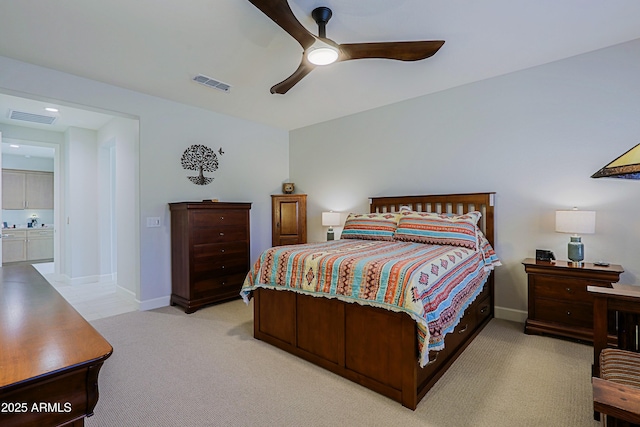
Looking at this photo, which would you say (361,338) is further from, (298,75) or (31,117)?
(31,117)

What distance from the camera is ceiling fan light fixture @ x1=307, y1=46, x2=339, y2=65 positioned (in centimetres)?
216

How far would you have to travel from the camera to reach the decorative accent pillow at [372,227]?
3.42m

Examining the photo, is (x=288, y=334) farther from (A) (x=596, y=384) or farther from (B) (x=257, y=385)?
(A) (x=596, y=384)

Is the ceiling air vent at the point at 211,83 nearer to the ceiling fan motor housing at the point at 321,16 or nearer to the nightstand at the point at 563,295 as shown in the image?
the ceiling fan motor housing at the point at 321,16

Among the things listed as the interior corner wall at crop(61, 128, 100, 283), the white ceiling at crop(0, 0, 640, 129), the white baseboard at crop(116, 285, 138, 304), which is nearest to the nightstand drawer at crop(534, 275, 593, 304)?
the white ceiling at crop(0, 0, 640, 129)

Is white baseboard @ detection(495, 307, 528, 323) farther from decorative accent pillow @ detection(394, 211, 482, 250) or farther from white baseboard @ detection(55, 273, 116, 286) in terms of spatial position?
white baseboard @ detection(55, 273, 116, 286)

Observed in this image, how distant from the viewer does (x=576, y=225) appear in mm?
2670

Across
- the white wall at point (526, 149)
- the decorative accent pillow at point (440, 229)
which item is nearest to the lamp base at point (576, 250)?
the white wall at point (526, 149)

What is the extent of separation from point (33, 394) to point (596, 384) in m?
1.74

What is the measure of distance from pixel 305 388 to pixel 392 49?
2534 millimetres

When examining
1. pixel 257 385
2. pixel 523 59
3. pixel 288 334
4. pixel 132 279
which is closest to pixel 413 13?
pixel 523 59

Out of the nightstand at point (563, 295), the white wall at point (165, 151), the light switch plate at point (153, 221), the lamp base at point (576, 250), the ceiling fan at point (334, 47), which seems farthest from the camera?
the light switch plate at point (153, 221)

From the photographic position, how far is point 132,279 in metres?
4.24

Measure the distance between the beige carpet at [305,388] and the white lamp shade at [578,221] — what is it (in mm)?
1025
